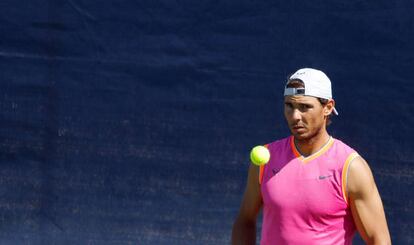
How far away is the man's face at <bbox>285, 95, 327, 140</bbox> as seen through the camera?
3260 mm

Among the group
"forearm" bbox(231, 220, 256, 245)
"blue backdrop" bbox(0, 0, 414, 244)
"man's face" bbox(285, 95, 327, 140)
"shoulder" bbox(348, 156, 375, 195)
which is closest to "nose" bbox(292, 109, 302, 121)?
"man's face" bbox(285, 95, 327, 140)

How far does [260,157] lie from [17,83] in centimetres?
209

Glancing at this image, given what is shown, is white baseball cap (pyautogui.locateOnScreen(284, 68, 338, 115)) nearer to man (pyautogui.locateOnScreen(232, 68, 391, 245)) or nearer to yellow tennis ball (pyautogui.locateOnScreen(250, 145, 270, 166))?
man (pyautogui.locateOnScreen(232, 68, 391, 245))

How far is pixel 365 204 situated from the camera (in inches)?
124

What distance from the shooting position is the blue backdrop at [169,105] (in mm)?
4695

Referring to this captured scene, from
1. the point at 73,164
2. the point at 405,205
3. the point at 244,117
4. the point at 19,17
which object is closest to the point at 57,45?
the point at 19,17

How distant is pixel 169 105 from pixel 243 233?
61.3 inches

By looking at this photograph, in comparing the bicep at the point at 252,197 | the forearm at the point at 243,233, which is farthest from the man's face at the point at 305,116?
the forearm at the point at 243,233

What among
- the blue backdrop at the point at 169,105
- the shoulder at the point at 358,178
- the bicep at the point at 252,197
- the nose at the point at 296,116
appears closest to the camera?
the shoulder at the point at 358,178

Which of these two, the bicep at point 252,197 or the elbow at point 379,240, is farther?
the bicep at point 252,197

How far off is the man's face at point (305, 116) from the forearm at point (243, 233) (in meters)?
0.43

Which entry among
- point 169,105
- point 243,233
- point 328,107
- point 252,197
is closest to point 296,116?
point 328,107

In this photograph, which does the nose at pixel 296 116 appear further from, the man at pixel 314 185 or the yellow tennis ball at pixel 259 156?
the yellow tennis ball at pixel 259 156

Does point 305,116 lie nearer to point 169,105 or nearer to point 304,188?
point 304,188
